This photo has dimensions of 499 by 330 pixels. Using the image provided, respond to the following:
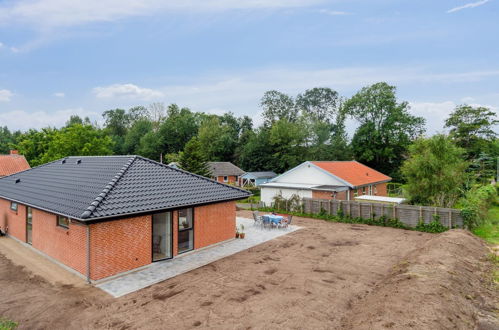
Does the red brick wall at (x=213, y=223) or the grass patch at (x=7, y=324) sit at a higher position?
the red brick wall at (x=213, y=223)

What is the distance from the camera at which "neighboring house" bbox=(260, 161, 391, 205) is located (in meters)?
23.7

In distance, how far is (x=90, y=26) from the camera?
18641mm

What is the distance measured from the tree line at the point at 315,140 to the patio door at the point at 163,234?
650 inches

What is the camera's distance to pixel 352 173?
2952cm

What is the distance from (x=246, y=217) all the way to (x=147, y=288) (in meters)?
12.7

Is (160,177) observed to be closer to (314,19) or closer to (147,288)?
(147,288)

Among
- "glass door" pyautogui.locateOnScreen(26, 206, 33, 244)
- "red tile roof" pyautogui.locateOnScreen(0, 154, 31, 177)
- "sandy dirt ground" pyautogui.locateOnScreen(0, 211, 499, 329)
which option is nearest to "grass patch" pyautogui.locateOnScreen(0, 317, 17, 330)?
"sandy dirt ground" pyautogui.locateOnScreen(0, 211, 499, 329)

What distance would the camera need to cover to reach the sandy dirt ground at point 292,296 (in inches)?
262

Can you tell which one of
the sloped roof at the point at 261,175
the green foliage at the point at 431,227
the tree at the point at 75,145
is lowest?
the green foliage at the point at 431,227

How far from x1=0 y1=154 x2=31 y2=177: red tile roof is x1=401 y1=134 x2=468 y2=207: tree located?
38770 mm

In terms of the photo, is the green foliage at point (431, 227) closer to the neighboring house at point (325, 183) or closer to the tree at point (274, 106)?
the neighboring house at point (325, 183)

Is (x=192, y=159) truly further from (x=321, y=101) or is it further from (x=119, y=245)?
(x=321, y=101)

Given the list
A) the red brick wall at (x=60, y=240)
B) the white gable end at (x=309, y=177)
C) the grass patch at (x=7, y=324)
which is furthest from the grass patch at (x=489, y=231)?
the grass patch at (x=7, y=324)

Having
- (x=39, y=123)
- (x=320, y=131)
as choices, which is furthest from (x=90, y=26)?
(x=320, y=131)
